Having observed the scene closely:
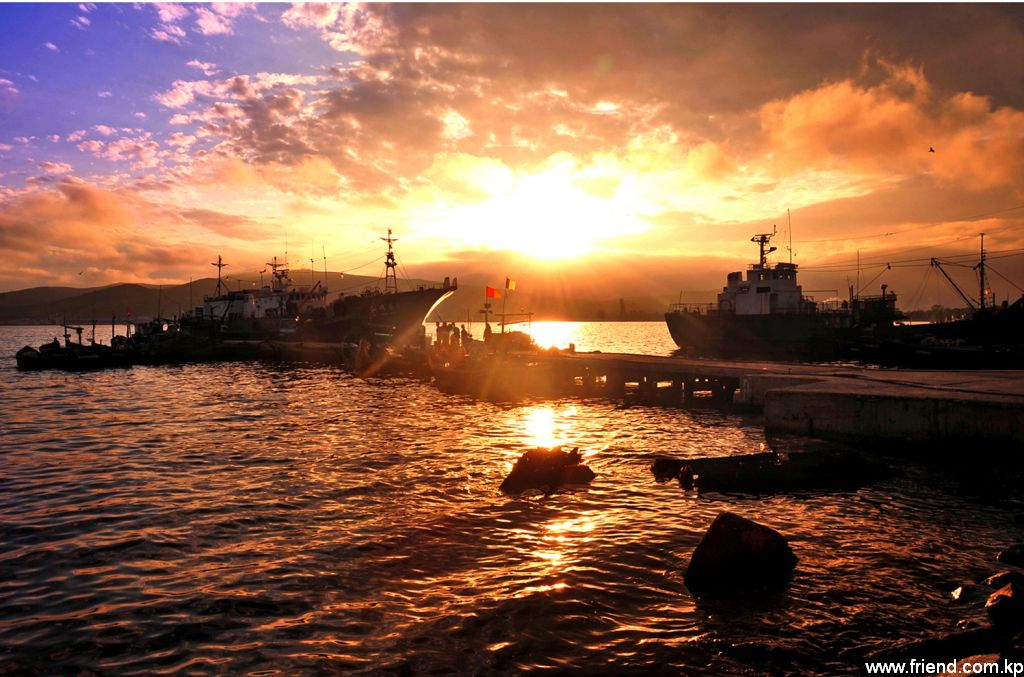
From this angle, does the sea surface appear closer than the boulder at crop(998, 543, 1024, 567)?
Yes

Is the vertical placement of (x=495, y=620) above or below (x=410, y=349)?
below

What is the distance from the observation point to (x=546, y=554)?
11.1 meters

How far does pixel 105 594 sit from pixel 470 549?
21.0ft

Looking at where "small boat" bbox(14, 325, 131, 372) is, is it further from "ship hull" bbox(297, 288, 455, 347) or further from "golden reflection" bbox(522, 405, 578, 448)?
"golden reflection" bbox(522, 405, 578, 448)

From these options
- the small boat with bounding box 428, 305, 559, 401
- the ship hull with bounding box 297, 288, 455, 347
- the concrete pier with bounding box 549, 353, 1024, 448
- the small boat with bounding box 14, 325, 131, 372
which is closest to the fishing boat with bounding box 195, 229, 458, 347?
the ship hull with bounding box 297, 288, 455, 347

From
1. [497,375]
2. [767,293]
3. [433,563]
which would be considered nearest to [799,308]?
[767,293]

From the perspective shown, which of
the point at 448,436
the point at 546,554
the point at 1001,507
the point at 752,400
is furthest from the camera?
the point at 752,400

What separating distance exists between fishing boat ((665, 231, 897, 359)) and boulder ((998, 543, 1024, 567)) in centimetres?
5568

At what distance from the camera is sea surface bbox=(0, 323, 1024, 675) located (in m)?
7.66

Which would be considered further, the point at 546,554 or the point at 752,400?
the point at 752,400

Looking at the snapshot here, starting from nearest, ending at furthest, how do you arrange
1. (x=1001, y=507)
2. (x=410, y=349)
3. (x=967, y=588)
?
(x=967, y=588) → (x=1001, y=507) → (x=410, y=349)

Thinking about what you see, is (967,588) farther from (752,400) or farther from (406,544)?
(752,400)

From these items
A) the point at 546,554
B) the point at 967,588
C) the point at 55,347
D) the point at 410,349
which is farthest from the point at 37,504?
the point at 55,347

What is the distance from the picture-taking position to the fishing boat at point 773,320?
64.7 meters
